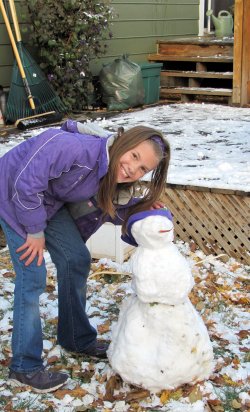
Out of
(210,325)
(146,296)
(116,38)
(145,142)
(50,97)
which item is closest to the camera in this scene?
(145,142)

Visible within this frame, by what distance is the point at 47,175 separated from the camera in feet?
7.30

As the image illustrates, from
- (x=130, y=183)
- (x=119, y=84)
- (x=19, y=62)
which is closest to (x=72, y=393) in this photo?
(x=130, y=183)

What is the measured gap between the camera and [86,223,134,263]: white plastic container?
154 inches

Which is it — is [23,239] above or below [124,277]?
above

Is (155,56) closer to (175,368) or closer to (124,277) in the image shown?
(124,277)

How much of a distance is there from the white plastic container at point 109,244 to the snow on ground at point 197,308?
6 centimetres

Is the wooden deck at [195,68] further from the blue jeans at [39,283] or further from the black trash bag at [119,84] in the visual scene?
the blue jeans at [39,283]

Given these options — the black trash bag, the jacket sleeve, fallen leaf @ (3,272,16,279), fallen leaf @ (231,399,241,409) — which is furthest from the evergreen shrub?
fallen leaf @ (231,399,241,409)

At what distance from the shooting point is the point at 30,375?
250cm

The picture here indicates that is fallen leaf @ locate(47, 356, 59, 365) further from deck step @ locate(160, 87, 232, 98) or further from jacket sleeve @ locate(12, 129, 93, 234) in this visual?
deck step @ locate(160, 87, 232, 98)

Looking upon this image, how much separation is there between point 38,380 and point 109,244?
5.04 ft

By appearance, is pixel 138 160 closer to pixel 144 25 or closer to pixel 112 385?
→ pixel 112 385

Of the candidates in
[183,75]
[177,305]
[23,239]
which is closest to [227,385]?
[177,305]

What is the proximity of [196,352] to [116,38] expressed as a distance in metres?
6.53
